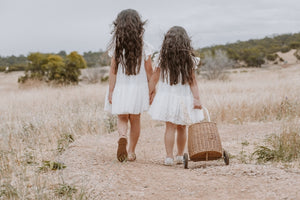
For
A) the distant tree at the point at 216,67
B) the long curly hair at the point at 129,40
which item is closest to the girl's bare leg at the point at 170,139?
the long curly hair at the point at 129,40

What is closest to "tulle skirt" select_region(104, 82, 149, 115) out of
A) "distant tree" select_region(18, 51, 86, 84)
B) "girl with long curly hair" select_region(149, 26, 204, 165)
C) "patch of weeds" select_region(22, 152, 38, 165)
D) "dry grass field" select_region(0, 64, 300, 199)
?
"girl with long curly hair" select_region(149, 26, 204, 165)

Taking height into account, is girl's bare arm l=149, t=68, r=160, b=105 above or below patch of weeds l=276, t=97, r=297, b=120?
above

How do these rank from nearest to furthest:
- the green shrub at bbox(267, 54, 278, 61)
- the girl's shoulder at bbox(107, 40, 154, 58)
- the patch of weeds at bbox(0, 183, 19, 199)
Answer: the patch of weeds at bbox(0, 183, 19, 199), the girl's shoulder at bbox(107, 40, 154, 58), the green shrub at bbox(267, 54, 278, 61)

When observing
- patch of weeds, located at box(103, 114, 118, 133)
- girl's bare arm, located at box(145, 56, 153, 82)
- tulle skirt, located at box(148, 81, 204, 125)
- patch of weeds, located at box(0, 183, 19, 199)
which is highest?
girl's bare arm, located at box(145, 56, 153, 82)

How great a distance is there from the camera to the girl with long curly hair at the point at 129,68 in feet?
15.6

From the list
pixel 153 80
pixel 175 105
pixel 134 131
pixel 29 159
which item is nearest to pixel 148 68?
pixel 153 80

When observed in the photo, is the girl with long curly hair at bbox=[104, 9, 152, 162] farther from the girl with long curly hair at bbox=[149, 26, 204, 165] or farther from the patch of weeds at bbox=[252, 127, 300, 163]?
the patch of weeds at bbox=[252, 127, 300, 163]

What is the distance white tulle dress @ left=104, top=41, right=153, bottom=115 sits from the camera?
478 centimetres

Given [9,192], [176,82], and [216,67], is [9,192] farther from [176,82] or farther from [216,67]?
[216,67]

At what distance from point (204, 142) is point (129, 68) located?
1356 mm

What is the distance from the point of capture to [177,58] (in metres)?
4.80

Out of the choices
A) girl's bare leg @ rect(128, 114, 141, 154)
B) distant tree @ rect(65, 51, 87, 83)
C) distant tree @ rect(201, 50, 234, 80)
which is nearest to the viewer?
girl's bare leg @ rect(128, 114, 141, 154)

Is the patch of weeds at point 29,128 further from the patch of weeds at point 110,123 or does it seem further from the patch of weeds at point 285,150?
the patch of weeds at point 285,150

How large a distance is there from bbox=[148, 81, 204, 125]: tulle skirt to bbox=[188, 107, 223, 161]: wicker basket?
21cm
